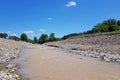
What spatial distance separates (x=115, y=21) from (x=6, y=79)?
3686 inches

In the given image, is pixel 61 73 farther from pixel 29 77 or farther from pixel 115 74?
pixel 115 74

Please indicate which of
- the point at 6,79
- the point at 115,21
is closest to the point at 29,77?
the point at 6,79

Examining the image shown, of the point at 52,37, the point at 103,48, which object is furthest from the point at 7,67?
the point at 52,37

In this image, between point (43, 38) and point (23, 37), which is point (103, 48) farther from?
point (23, 37)

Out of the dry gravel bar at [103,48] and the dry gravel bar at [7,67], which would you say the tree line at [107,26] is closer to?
the dry gravel bar at [103,48]

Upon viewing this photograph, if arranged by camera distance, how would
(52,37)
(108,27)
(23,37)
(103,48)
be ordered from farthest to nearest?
(23,37) → (52,37) → (108,27) → (103,48)

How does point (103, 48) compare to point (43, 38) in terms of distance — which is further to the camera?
point (43, 38)

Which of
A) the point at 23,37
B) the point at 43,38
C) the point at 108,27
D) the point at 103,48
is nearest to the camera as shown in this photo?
the point at 103,48

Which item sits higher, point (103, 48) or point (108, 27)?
point (108, 27)


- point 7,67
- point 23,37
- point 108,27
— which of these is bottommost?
point 7,67

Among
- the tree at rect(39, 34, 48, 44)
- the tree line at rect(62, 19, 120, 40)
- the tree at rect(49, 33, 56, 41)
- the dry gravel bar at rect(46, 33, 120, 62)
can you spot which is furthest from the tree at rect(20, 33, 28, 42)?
the dry gravel bar at rect(46, 33, 120, 62)

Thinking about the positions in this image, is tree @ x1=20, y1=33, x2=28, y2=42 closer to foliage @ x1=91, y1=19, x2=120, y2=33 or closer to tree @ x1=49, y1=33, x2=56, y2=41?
tree @ x1=49, y1=33, x2=56, y2=41

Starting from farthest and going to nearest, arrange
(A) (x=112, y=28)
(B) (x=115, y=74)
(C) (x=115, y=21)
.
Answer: (C) (x=115, y=21)
(A) (x=112, y=28)
(B) (x=115, y=74)

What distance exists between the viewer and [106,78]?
1487 cm
